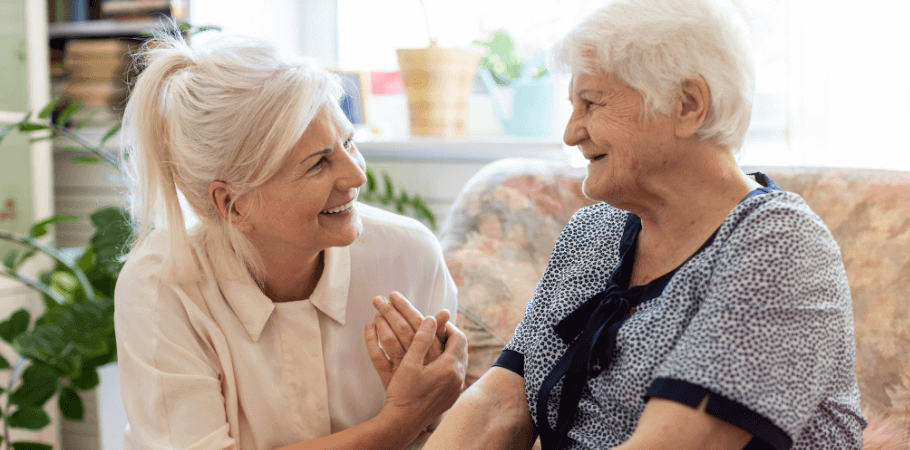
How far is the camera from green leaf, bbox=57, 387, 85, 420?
6.07ft

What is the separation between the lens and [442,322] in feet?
4.05

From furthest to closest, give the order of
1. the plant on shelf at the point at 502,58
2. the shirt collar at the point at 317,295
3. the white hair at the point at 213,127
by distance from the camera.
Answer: the plant on shelf at the point at 502,58 < the shirt collar at the point at 317,295 < the white hair at the point at 213,127

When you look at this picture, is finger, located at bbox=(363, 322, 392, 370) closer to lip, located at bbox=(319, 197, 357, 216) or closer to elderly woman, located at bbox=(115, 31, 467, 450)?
elderly woman, located at bbox=(115, 31, 467, 450)

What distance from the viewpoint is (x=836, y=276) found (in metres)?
0.83

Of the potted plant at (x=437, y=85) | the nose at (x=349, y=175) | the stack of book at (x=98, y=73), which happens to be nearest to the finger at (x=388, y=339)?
the nose at (x=349, y=175)

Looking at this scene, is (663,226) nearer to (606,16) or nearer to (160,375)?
(606,16)

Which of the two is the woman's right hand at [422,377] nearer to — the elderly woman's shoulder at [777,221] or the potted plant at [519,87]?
the elderly woman's shoulder at [777,221]

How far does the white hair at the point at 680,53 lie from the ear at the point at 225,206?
0.68 m

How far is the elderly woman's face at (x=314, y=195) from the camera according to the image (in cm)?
118

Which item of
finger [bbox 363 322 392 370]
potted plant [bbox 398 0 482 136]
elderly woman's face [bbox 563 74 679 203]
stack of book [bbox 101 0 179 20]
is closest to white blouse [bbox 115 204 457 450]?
finger [bbox 363 322 392 370]

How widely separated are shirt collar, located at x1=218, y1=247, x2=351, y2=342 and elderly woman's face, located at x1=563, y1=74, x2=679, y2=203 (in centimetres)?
57

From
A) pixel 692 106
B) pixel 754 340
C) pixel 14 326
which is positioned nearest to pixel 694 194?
pixel 692 106

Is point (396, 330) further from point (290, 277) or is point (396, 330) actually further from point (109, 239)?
point (109, 239)

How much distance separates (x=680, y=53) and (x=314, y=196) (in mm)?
632
